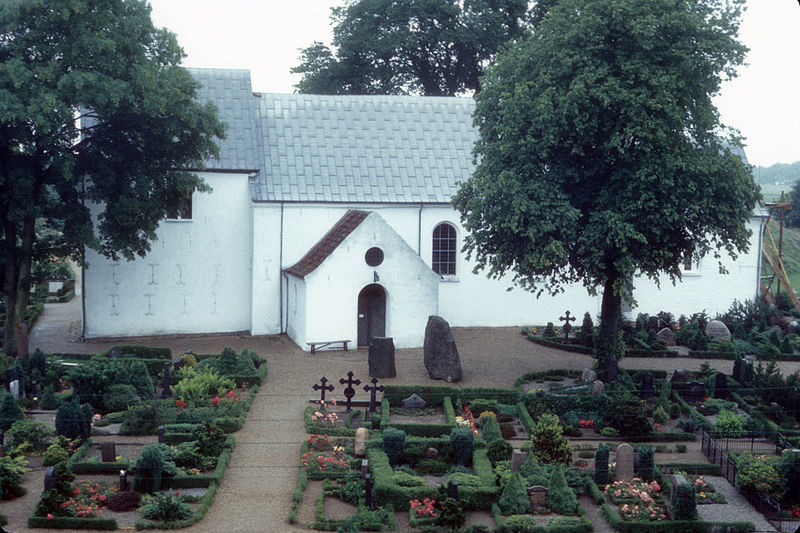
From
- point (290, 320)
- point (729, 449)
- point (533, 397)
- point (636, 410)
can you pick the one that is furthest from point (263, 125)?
point (729, 449)

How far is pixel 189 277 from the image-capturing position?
36250 millimetres

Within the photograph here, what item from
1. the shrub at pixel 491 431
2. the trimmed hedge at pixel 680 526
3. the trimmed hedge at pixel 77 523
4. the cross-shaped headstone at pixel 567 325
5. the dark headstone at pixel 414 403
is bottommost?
the trimmed hedge at pixel 680 526

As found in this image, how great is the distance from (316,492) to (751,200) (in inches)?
655

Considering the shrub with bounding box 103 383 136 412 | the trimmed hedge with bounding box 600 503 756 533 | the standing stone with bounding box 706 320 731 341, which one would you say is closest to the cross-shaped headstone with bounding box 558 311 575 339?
the standing stone with bounding box 706 320 731 341

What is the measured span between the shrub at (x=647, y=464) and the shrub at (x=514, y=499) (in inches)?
134

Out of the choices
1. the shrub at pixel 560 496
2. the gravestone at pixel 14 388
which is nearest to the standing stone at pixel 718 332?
the shrub at pixel 560 496

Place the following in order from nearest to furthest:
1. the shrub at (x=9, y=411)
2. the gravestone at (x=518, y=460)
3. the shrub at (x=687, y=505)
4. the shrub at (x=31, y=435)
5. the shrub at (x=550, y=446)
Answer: the shrub at (x=687, y=505)
the gravestone at (x=518, y=460)
the shrub at (x=550, y=446)
the shrub at (x=31, y=435)
the shrub at (x=9, y=411)

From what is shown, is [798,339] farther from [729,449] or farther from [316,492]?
[316,492]

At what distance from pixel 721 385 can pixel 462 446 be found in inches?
449

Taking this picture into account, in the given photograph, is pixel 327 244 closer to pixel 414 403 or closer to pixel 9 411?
pixel 414 403

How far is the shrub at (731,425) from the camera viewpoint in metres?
23.0

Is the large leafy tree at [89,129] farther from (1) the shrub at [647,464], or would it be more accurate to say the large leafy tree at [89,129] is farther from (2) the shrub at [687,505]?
(2) the shrub at [687,505]

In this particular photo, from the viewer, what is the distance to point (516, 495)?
1805 centimetres

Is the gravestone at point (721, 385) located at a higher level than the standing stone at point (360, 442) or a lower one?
higher
